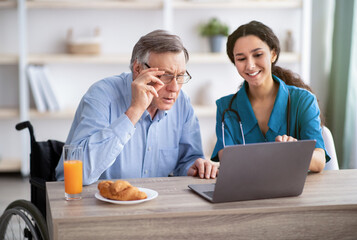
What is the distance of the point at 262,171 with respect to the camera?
1.49 metres

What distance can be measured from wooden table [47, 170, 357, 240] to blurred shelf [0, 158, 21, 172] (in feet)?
9.51

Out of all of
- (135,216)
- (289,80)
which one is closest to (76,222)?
(135,216)

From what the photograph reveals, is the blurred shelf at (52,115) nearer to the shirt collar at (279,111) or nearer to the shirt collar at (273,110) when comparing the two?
the shirt collar at (273,110)

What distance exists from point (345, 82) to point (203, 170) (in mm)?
2730

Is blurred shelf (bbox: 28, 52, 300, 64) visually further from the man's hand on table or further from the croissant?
the croissant

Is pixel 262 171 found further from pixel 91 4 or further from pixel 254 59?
pixel 91 4

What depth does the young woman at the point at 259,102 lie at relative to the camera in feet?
6.81

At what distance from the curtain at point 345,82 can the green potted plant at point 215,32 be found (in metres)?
0.96

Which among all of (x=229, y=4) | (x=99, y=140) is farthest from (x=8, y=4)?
(x=99, y=140)

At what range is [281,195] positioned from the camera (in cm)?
157

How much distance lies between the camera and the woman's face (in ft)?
6.98

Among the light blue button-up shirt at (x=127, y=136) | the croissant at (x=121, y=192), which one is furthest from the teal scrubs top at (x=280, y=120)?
the croissant at (x=121, y=192)

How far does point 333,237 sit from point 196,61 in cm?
301

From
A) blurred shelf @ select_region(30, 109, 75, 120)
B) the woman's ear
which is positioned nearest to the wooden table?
the woman's ear
